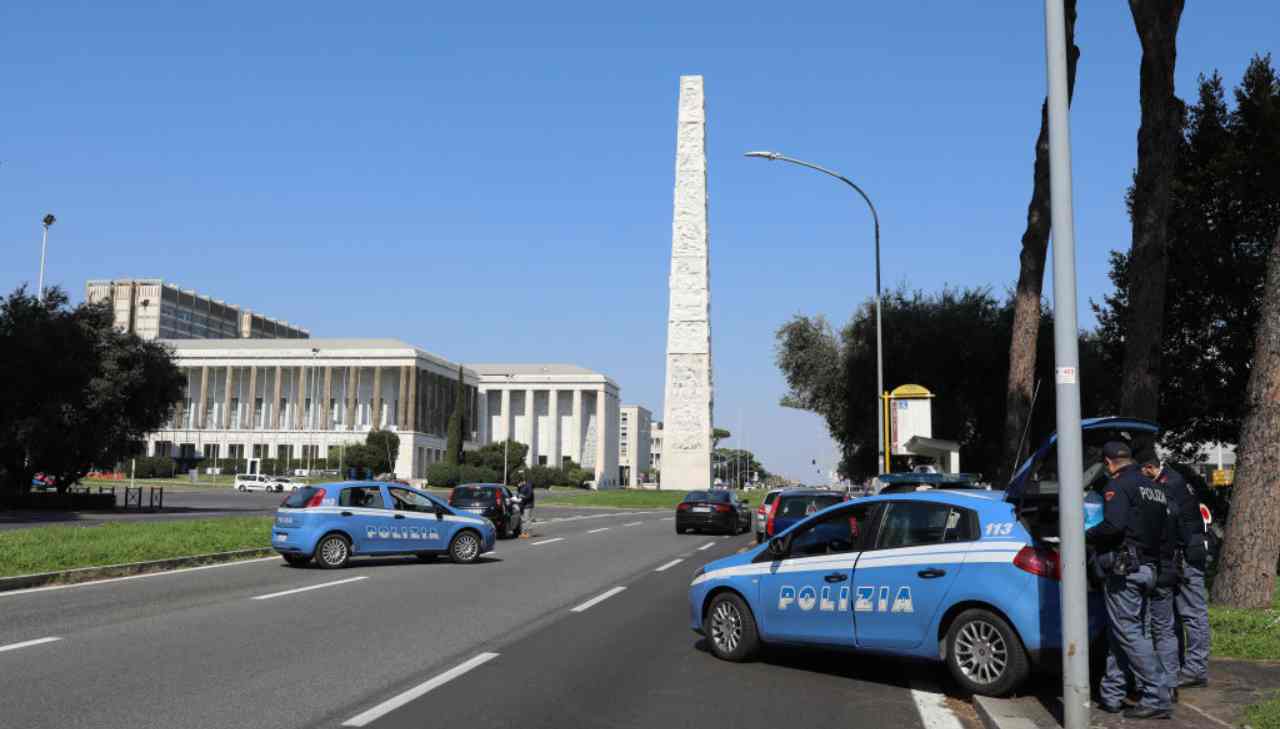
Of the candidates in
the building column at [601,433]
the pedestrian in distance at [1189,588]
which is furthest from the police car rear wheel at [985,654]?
the building column at [601,433]

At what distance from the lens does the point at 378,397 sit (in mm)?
129000

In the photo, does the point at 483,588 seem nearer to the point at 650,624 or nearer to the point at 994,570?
the point at 650,624

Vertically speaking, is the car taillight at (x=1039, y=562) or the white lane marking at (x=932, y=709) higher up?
the car taillight at (x=1039, y=562)

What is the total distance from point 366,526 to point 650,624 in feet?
29.9

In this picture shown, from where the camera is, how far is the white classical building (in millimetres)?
152000

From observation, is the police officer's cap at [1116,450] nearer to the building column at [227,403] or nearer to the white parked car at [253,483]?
the white parked car at [253,483]

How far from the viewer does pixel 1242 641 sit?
31.3 feet

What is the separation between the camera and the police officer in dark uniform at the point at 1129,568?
6.99 meters

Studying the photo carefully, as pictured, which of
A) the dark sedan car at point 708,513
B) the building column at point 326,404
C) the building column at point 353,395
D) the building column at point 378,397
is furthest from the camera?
the building column at point 353,395

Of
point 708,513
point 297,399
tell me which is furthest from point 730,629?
point 297,399

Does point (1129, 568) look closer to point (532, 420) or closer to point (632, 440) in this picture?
point (532, 420)

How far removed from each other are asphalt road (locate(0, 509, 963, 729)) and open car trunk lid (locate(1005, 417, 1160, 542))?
1539 mm

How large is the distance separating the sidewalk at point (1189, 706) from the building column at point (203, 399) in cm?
13512

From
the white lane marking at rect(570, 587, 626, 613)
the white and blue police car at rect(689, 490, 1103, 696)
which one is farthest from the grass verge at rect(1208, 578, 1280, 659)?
the white lane marking at rect(570, 587, 626, 613)
